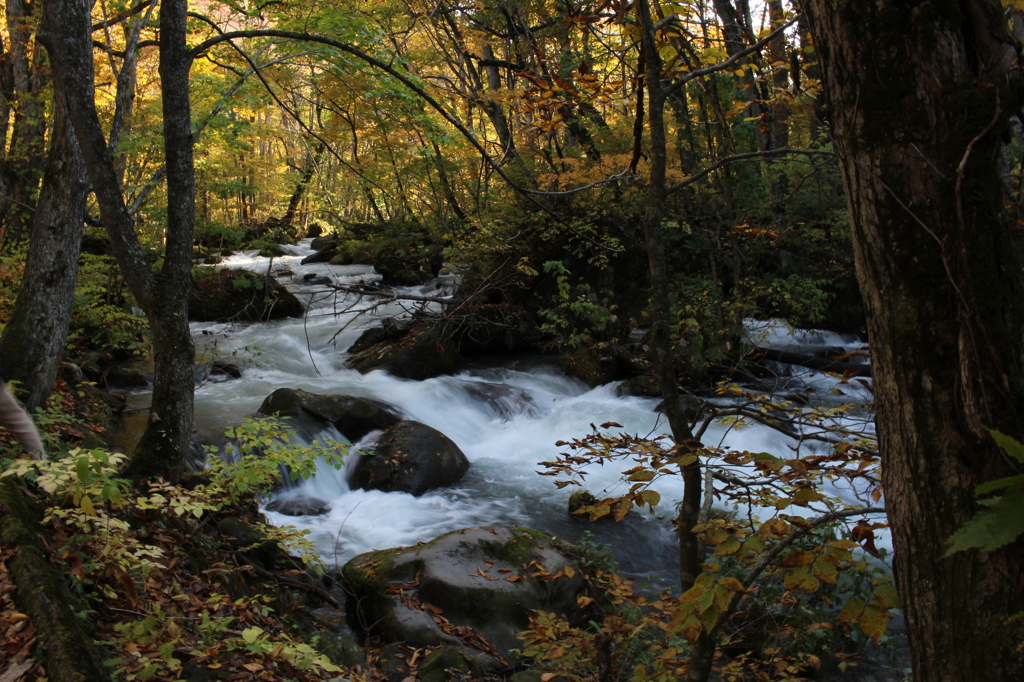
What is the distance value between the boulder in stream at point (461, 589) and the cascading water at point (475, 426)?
109 cm

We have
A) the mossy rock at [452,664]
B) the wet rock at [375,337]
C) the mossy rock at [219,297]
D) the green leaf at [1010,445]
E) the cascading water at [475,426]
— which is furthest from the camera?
the mossy rock at [219,297]

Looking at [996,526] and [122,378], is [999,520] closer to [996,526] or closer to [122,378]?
[996,526]

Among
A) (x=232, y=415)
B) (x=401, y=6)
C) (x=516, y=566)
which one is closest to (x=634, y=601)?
(x=516, y=566)

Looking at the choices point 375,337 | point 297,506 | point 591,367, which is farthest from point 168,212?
point 591,367

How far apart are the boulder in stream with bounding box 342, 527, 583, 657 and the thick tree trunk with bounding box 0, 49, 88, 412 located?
11.6 ft

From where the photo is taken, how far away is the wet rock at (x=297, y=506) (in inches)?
271

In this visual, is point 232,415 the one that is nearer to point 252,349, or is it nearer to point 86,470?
point 252,349

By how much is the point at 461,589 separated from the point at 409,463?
114 inches

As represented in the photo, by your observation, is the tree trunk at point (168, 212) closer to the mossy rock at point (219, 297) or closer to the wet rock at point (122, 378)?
the wet rock at point (122, 378)

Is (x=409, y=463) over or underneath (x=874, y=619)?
underneath

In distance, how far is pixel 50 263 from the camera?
586cm

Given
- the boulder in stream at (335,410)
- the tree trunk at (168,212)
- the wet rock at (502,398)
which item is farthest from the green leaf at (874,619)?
the wet rock at (502,398)

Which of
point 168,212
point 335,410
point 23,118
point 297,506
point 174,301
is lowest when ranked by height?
point 297,506

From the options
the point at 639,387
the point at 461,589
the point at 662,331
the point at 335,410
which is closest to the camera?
the point at 662,331
